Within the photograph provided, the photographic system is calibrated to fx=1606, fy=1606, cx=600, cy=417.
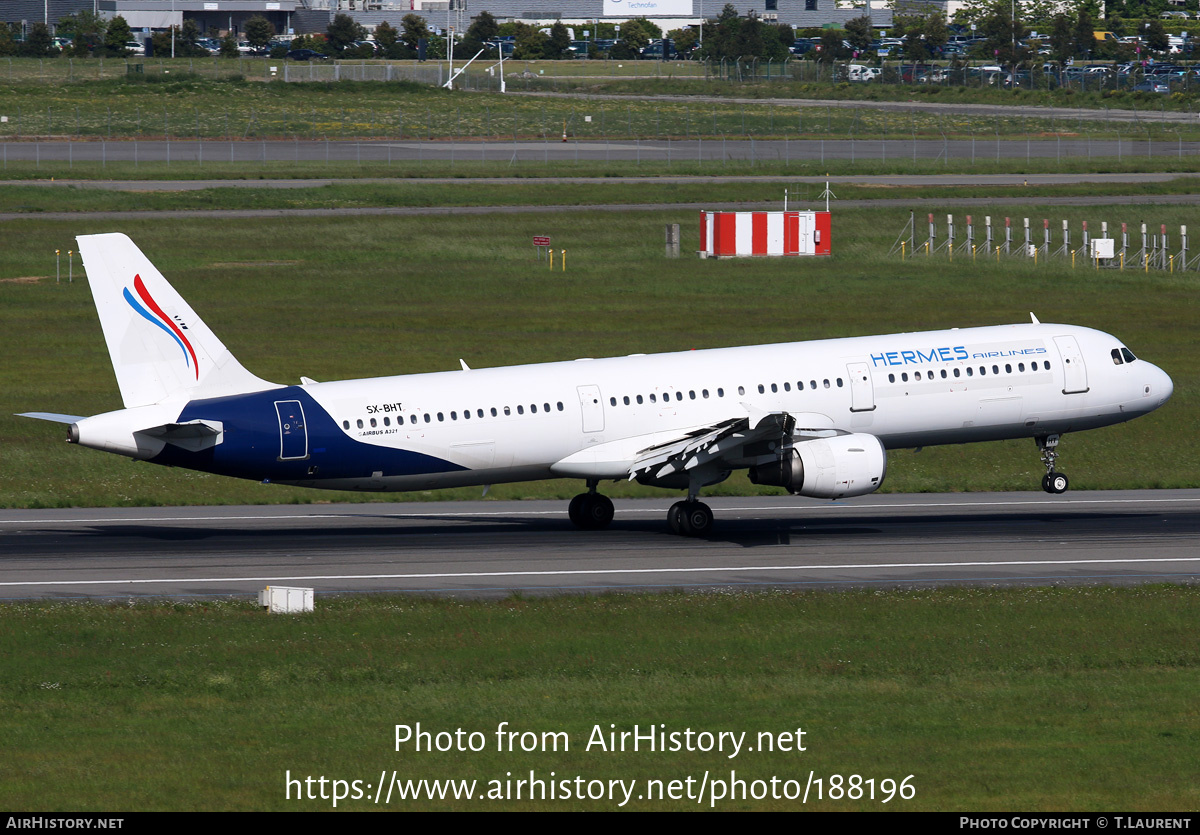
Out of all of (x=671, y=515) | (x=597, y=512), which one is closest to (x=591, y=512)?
(x=597, y=512)

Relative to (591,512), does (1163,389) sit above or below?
above

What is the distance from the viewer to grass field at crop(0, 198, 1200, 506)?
48.8 meters

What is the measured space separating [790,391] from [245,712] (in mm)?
19230

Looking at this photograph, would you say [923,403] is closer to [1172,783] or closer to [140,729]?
[1172,783]

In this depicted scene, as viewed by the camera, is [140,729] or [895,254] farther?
[895,254]

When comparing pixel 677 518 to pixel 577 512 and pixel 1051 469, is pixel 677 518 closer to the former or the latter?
pixel 577 512

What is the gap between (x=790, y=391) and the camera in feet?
131

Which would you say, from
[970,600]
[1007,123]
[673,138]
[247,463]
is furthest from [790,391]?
[1007,123]

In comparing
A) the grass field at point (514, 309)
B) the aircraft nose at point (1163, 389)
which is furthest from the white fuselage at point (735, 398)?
the grass field at point (514, 309)

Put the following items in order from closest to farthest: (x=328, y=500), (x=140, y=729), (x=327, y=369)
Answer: (x=140, y=729), (x=328, y=500), (x=327, y=369)

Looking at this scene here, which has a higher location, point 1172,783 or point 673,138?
point 673,138

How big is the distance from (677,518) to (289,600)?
11948 millimetres

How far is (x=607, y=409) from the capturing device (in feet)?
128

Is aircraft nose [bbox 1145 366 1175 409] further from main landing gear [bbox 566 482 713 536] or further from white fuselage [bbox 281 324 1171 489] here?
main landing gear [bbox 566 482 713 536]
